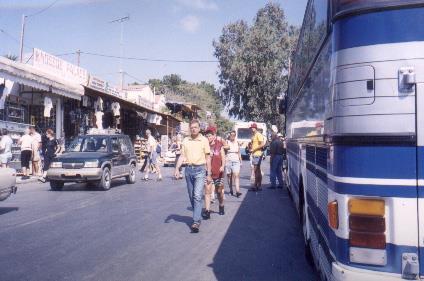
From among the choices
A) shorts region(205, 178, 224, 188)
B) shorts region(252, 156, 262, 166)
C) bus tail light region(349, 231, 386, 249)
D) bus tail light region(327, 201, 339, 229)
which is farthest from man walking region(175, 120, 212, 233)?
shorts region(252, 156, 262, 166)

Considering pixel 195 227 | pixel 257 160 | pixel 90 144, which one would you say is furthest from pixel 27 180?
pixel 195 227

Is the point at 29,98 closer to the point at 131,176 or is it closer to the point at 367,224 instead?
Answer: the point at 131,176

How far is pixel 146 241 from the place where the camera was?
696cm

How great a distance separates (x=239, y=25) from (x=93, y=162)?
35.6 m

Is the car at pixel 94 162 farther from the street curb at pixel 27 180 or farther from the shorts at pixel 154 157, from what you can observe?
the street curb at pixel 27 180

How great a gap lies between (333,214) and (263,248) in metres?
3.47

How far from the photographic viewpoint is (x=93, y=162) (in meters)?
13.6

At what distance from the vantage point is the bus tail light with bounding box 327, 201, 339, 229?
319 centimetres

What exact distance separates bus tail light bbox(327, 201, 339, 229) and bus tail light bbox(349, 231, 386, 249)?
147mm

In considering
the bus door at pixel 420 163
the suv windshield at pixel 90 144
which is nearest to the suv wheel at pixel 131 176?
the suv windshield at pixel 90 144

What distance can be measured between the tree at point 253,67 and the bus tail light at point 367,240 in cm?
4133

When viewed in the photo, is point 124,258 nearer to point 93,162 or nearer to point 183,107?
point 93,162

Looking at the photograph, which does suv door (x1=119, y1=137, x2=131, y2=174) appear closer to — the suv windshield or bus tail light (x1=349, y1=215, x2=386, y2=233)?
the suv windshield

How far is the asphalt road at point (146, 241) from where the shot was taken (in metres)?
5.38
